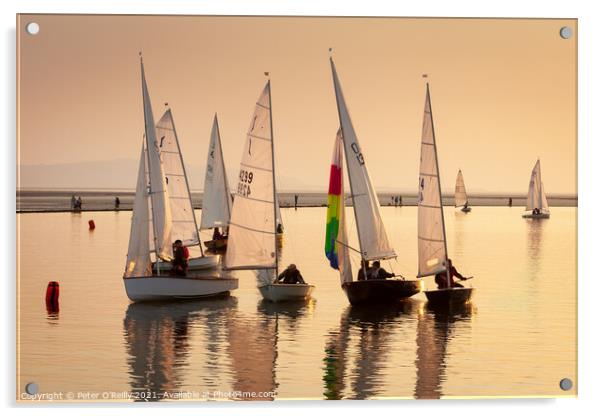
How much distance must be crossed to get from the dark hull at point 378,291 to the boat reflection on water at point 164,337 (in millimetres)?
2375

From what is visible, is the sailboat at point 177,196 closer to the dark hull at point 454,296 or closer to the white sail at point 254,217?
the white sail at point 254,217

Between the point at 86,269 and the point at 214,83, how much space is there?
12.1 meters

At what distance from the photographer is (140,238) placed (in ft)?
75.7

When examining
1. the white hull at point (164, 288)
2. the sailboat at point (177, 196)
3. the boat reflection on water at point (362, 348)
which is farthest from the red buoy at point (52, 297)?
the sailboat at point (177, 196)

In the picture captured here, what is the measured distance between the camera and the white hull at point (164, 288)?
23.2m

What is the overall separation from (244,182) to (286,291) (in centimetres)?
229

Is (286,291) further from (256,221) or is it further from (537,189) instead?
(537,189)

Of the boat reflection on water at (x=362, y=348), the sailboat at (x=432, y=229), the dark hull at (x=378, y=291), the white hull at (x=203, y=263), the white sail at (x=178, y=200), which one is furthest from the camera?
the white sail at (x=178, y=200)

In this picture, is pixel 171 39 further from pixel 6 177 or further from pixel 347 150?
pixel 347 150

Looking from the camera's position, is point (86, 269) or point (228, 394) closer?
point (228, 394)

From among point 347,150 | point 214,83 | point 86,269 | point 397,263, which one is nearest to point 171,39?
point 214,83

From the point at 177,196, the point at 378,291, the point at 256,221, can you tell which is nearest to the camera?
the point at 378,291

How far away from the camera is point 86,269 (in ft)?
97.1

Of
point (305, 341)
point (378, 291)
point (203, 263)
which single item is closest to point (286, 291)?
point (378, 291)
